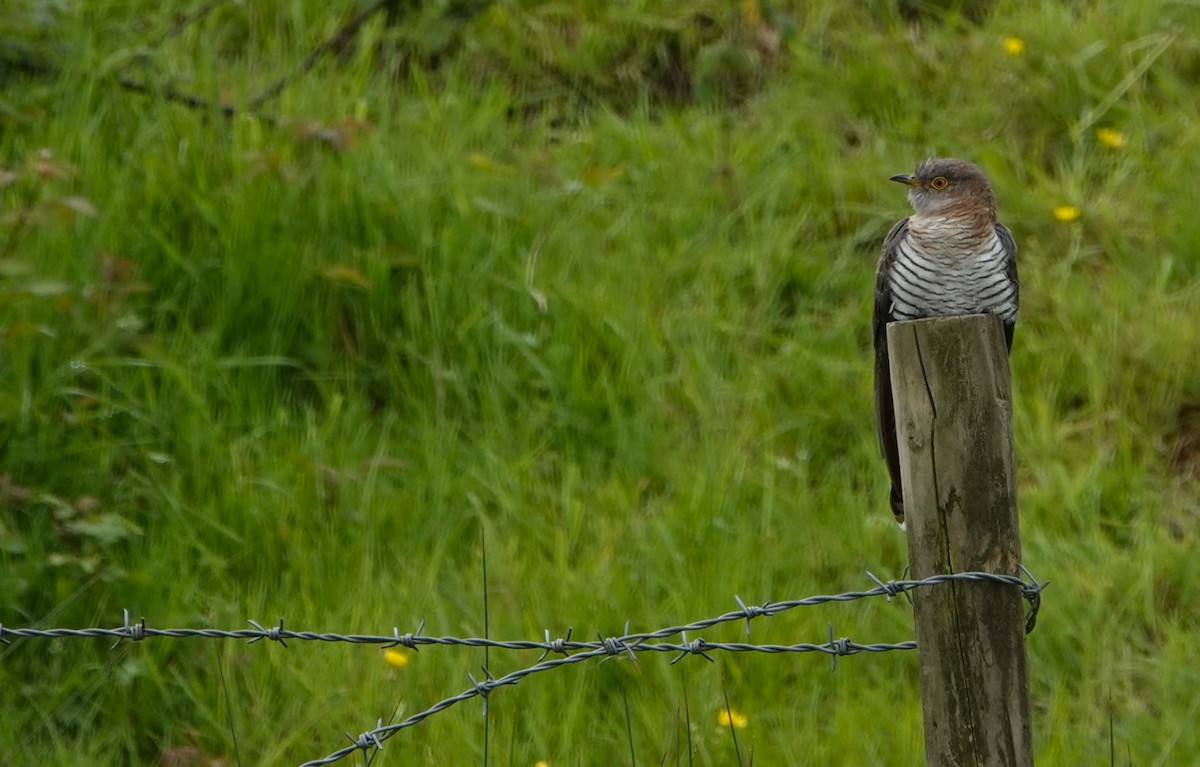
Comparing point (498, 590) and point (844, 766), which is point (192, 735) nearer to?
point (498, 590)

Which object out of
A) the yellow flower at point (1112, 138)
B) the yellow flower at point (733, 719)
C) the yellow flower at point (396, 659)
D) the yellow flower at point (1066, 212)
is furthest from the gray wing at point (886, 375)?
the yellow flower at point (1112, 138)

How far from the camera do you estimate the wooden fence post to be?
Answer: 2402 millimetres

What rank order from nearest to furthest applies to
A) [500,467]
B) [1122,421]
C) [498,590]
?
[498,590] < [500,467] < [1122,421]

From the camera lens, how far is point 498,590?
14.4 ft

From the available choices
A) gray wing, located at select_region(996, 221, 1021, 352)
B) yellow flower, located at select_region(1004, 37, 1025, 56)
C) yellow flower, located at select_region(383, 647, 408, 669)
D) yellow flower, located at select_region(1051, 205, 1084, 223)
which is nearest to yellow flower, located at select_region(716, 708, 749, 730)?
yellow flower, located at select_region(383, 647, 408, 669)

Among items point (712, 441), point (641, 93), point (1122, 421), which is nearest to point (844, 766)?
point (712, 441)

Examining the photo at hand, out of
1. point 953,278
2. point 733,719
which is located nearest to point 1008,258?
point 953,278

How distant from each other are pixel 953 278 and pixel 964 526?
1.72m

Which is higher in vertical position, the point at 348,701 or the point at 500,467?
the point at 500,467

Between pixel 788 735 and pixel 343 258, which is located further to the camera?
pixel 343 258

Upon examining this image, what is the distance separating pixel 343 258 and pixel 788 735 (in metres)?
2.48

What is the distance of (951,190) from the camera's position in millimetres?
4230

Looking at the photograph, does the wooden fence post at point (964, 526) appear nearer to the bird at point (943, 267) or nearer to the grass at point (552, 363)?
the grass at point (552, 363)

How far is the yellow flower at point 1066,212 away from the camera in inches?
234
